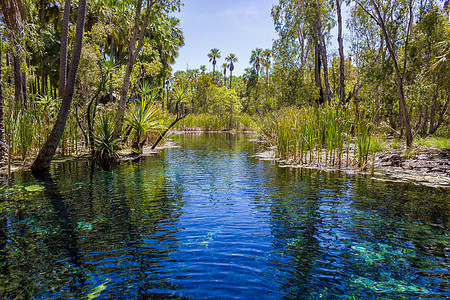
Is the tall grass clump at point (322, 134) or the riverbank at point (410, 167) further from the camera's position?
the tall grass clump at point (322, 134)

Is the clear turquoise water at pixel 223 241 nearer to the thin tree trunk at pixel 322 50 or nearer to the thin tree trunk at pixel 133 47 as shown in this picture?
the thin tree trunk at pixel 133 47

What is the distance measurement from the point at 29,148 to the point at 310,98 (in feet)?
45.2

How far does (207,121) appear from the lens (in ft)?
121

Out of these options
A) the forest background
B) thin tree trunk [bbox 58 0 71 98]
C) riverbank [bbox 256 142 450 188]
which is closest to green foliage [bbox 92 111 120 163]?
the forest background

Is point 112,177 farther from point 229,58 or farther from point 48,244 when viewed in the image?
point 229,58

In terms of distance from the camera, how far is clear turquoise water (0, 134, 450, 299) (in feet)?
9.29

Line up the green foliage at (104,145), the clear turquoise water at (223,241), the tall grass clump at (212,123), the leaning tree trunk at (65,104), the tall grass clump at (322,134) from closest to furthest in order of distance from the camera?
the clear turquoise water at (223,241)
the leaning tree trunk at (65,104)
the tall grass clump at (322,134)
the green foliage at (104,145)
the tall grass clump at (212,123)

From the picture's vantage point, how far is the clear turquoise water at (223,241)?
2832 millimetres

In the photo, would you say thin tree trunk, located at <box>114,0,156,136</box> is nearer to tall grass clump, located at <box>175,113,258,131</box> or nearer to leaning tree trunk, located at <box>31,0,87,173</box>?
leaning tree trunk, located at <box>31,0,87,173</box>

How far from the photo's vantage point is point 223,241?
3945mm

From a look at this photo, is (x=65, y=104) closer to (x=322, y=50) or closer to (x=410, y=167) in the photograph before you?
(x=410, y=167)

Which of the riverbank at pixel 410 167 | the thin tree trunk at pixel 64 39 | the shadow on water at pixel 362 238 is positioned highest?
the thin tree trunk at pixel 64 39

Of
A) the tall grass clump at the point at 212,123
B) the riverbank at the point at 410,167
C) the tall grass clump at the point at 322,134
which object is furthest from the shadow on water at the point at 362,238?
the tall grass clump at the point at 212,123

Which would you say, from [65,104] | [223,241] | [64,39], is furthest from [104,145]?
[223,241]
